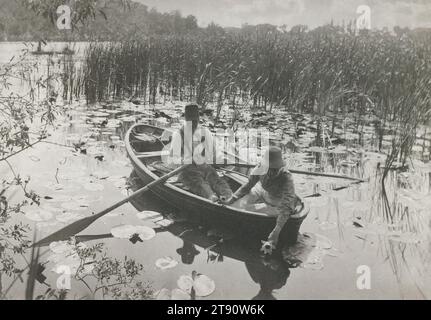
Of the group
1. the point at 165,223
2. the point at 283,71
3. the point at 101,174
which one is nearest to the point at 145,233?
the point at 165,223

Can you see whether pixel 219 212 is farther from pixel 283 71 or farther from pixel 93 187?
pixel 283 71

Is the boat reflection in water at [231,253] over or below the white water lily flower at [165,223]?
below

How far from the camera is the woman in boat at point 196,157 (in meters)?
4.07

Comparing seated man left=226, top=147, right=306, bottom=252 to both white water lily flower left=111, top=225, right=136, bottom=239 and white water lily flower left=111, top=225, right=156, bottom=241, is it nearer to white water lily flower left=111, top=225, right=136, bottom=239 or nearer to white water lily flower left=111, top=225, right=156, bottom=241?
white water lily flower left=111, top=225, right=156, bottom=241

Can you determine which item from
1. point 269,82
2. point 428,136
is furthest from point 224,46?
point 428,136

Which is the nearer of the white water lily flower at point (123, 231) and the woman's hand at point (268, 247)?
the woman's hand at point (268, 247)

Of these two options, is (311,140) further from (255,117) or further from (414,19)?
(414,19)

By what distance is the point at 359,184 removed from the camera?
4.73 meters

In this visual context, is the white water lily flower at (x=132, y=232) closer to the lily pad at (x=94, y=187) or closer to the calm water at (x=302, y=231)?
the calm water at (x=302, y=231)

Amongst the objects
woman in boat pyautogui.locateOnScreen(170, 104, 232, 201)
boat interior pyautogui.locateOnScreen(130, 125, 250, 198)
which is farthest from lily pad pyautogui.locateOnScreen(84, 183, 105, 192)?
woman in boat pyautogui.locateOnScreen(170, 104, 232, 201)

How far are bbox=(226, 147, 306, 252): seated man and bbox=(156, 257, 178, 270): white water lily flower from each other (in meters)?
0.69

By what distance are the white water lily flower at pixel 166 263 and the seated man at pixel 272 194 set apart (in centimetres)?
69

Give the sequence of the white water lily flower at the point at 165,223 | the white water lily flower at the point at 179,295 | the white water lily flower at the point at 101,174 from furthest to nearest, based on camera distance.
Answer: the white water lily flower at the point at 101,174, the white water lily flower at the point at 165,223, the white water lily flower at the point at 179,295

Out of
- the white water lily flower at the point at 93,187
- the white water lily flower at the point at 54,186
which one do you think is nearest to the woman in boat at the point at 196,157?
the white water lily flower at the point at 93,187
